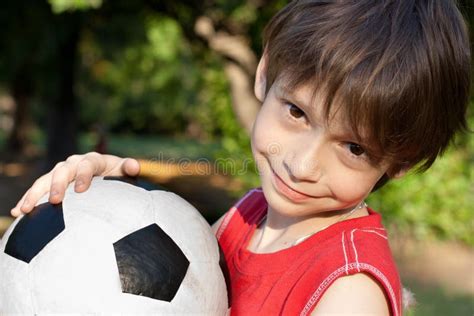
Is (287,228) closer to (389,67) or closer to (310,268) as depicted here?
(310,268)

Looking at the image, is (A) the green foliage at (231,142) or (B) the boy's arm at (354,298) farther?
(A) the green foliage at (231,142)

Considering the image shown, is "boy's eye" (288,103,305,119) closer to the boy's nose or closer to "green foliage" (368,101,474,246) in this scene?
the boy's nose

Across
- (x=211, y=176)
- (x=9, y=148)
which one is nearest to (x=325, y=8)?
(x=211, y=176)

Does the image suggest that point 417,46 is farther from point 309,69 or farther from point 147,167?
point 147,167

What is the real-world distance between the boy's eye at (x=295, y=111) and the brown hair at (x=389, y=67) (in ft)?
0.18

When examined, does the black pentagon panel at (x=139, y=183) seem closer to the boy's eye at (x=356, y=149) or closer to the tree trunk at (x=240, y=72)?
the boy's eye at (x=356, y=149)

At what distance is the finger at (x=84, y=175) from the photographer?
1828mm

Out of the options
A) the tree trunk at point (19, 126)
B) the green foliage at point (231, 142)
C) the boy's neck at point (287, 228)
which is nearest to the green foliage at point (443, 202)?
the green foliage at point (231, 142)

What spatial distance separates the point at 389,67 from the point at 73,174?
984 mm

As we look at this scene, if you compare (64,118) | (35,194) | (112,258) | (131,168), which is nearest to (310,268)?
(112,258)

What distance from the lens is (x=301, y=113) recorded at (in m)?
1.70

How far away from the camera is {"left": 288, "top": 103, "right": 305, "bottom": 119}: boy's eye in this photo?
5.57ft

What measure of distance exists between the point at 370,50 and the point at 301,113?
0.25 meters

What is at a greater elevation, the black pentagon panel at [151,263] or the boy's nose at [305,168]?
the boy's nose at [305,168]
